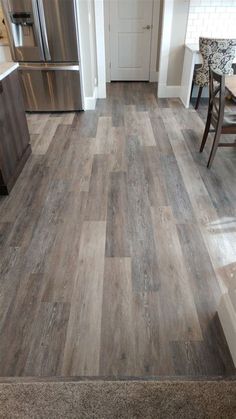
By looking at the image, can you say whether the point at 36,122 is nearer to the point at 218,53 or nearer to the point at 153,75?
the point at 218,53

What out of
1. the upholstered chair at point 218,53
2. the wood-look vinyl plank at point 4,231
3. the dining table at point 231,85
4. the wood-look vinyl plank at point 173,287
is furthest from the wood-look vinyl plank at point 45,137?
the upholstered chair at point 218,53

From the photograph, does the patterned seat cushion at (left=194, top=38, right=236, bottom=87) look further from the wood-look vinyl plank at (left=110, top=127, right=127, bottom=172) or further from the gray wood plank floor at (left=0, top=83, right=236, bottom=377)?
the wood-look vinyl plank at (left=110, top=127, right=127, bottom=172)

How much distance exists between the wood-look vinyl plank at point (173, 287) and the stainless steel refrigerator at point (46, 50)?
9.08ft

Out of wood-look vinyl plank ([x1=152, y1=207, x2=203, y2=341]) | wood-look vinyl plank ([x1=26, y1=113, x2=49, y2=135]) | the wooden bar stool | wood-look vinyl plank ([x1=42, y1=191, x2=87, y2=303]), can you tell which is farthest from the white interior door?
wood-look vinyl plank ([x1=152, y1=207, x2=203, y2=341])

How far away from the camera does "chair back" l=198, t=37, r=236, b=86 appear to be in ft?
11.8

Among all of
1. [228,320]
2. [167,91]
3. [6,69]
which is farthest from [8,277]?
[167,91]

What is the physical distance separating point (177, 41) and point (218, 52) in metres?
1.01

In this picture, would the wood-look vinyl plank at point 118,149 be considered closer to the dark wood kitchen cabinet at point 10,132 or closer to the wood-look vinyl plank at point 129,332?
the dark wood kitchen cabinet at point 10,132

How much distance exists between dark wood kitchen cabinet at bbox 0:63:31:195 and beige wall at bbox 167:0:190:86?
2.80 meters

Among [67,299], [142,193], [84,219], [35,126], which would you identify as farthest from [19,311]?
[35,126]

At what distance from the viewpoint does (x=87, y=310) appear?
1.66 m

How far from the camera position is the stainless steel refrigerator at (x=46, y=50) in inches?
142

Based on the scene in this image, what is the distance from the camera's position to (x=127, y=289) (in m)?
1.78

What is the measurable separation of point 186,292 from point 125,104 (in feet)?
12.0
